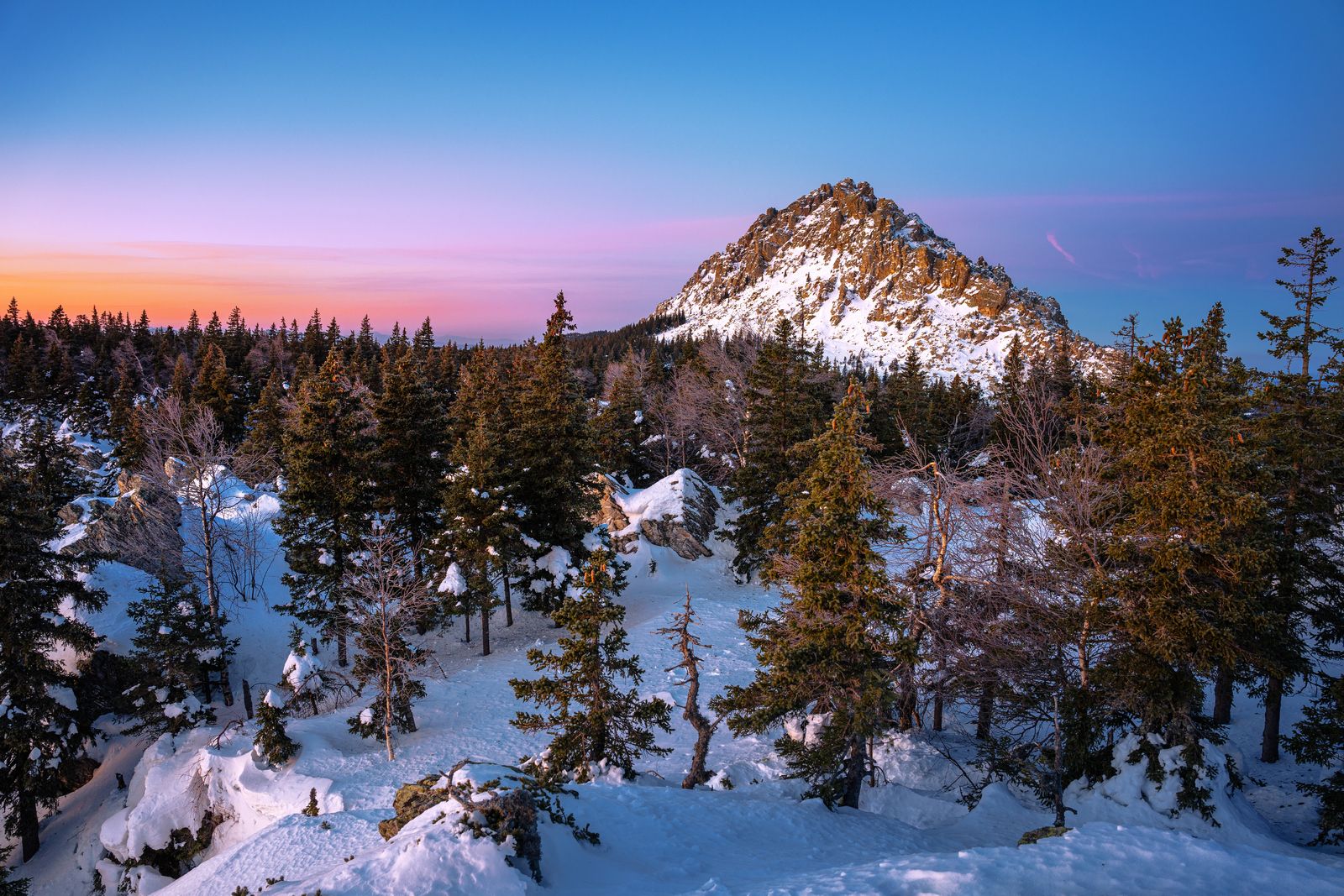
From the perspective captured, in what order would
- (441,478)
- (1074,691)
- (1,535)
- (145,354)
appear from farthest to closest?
(145,354) < (441,478) < (1,535) < (1074,691)

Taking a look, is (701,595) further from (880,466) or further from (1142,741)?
(1142,741)

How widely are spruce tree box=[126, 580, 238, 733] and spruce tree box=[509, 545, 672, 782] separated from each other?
14166mm

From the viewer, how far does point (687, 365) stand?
65.3 meters

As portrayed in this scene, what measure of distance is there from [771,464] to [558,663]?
18.3m

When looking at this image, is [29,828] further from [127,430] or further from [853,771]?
[127,430]

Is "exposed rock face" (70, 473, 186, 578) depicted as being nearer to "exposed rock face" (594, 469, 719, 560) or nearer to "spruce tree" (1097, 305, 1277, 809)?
"exposed rock face" (594, 469, 719, 560)

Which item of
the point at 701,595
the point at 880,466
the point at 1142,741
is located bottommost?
the point at 701,595

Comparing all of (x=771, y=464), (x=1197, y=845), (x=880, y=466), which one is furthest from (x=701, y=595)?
(x=1197, y=845)

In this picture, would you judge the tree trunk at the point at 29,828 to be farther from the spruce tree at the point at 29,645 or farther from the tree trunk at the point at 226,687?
the tree trunk at the point at 226,687

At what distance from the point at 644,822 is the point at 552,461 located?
17.6 metres

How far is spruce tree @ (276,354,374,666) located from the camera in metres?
22.2

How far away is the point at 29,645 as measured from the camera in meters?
18.4

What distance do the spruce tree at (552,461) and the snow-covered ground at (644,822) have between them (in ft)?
15.8

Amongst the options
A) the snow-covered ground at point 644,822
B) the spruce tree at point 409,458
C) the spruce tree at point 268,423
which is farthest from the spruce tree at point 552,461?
the spruce tree at point 268,423
